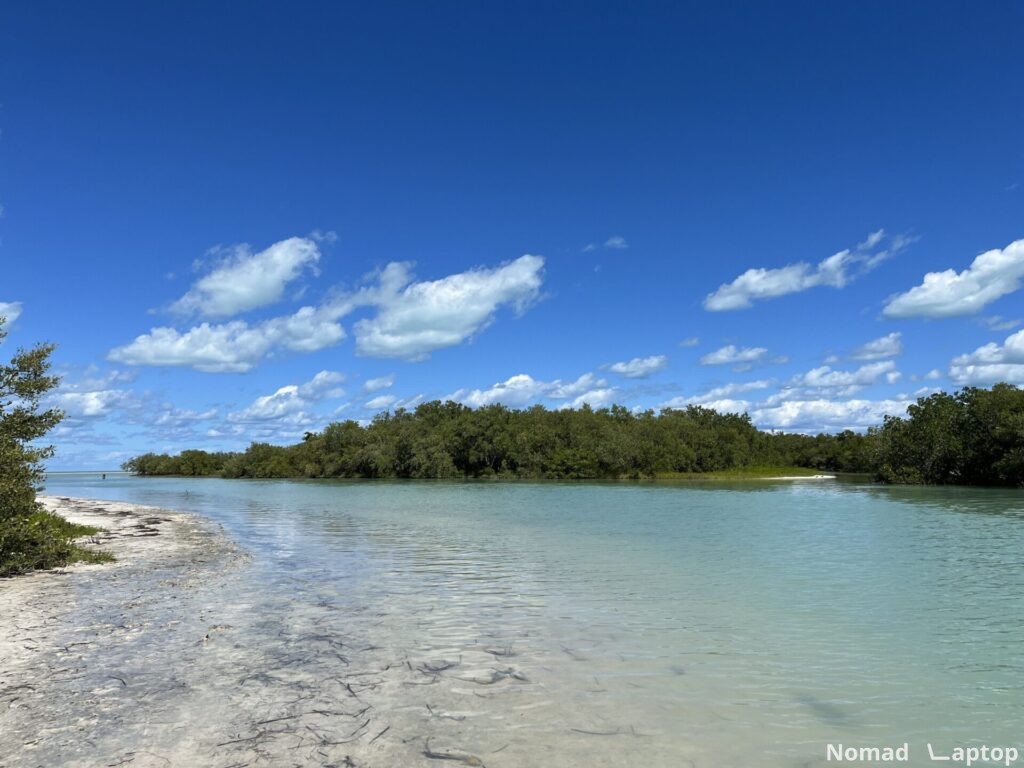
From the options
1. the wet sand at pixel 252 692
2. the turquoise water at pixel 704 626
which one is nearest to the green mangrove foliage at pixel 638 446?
the turquoise water at pixel 704 626

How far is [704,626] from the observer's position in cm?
1195

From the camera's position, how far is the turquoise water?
7.23m

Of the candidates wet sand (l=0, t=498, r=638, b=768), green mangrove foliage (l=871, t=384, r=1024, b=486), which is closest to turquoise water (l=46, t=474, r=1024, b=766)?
wet sand (l=0, t=498, r=638, b=768)

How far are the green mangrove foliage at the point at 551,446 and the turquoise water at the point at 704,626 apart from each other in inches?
3013

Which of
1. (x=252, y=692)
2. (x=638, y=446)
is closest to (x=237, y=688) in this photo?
(x=252, y=692)

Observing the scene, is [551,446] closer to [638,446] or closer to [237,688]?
[638,446]

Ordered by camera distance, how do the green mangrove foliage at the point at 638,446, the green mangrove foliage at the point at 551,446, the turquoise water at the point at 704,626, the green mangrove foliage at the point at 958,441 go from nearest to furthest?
the turquoise water at the point at 704,626, the green mangrove foliage at the point at 958,441, the green mangrove foliage at the point at 638,446, the green mangrove foliage at the point at 551,446

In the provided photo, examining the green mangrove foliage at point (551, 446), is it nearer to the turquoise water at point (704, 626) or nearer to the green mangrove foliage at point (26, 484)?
the turquoise water at point (704, 626)

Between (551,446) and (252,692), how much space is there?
103398 mm

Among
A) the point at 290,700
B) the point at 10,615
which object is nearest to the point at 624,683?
→ the point at 290,700

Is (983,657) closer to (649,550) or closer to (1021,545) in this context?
(649,550)

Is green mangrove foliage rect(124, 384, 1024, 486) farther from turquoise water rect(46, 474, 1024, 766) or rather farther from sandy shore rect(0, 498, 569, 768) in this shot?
sandy shore rect(0, 498, 569, 768)

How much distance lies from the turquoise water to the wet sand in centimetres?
14

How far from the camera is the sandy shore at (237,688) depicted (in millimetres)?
6473
